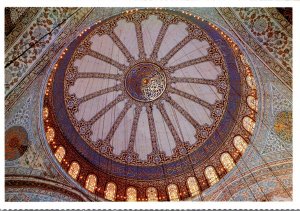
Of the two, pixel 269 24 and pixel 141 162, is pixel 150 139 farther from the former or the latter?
pixel 269 24

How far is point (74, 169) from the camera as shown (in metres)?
9.90

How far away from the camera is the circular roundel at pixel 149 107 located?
9.90m

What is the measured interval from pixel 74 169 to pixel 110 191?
1.49 meters

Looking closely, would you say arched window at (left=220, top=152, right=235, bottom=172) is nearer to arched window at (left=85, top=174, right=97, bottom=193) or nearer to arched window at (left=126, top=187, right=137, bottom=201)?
arched window at (left=126, top=187, right=137, bottom=201)

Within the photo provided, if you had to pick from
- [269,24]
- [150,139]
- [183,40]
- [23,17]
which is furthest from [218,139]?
[23,17]

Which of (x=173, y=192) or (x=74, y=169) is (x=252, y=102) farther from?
(x=74, y=169)

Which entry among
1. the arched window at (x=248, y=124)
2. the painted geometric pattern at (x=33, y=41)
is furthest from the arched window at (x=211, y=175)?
the painted geometric pattern at (x=33, y=41)

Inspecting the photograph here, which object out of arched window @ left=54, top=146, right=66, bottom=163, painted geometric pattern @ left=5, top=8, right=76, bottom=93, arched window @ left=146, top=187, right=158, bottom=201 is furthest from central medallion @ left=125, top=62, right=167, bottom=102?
painted geometric pattern @ left=5, top=8, right=76, bottom=93

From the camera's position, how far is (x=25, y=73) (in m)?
6.69

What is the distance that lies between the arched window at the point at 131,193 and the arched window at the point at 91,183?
1.23 m

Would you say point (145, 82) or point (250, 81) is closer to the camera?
point (250, 81)

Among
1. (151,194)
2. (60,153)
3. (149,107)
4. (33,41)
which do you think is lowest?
(151,194)

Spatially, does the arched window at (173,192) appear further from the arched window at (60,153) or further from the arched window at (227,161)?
the arched window at (60,153)

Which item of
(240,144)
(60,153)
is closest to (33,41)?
(60,153)
